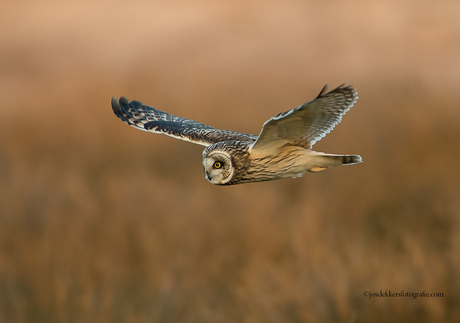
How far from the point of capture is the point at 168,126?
379 cm

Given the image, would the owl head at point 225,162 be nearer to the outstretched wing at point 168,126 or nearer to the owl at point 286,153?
the owl at point 286,153

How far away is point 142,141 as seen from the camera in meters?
16.8

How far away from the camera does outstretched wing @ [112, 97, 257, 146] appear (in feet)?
10.9

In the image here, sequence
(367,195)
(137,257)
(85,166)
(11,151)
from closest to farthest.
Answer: (137,257), (367,195), (11,151), (85,166)

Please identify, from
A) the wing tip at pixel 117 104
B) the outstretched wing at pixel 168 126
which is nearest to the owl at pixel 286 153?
the outstretched wing at pixel 168 126

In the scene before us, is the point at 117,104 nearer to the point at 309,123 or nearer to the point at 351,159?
the point at 309,123

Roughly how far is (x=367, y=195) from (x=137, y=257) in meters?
6.60

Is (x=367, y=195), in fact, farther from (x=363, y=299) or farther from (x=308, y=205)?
(x=363, y=299)

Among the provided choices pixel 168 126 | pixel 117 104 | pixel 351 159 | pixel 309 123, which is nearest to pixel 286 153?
pixel 309 123

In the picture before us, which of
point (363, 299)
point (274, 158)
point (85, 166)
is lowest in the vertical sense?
point (363, 299)

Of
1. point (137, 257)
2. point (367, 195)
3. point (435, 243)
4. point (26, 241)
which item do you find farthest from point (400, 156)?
point (26, 241)

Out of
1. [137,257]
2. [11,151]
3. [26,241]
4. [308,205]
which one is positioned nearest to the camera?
[26,241]

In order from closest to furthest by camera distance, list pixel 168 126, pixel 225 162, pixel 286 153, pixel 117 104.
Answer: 1. pixel 225 162
2. pixel 286 153
3. pixel 168 126
4. pixel 117 104

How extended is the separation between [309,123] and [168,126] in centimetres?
146
